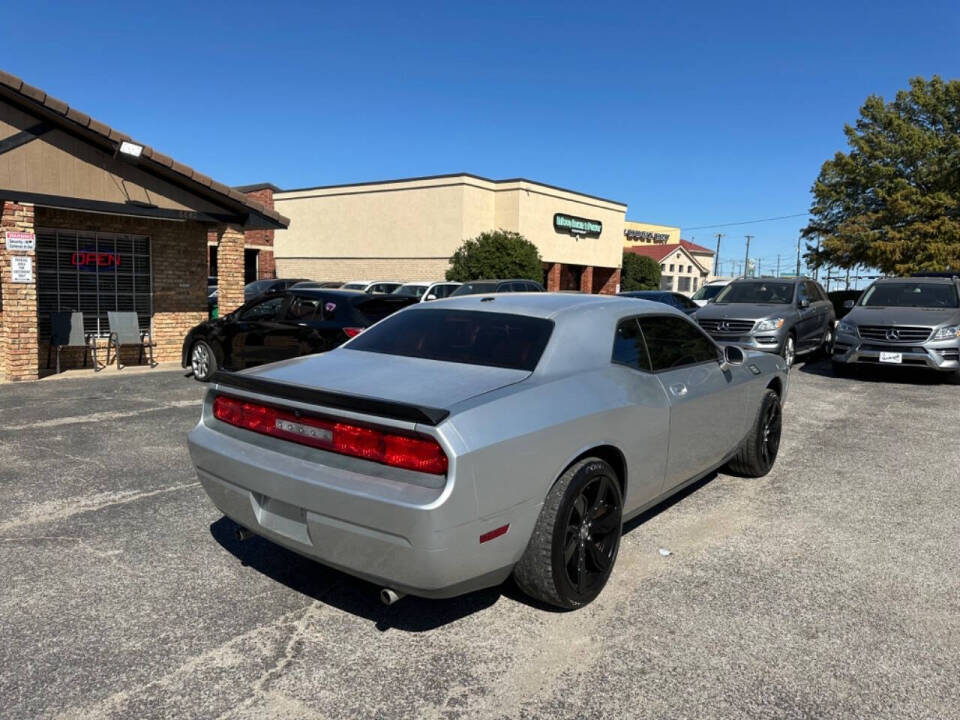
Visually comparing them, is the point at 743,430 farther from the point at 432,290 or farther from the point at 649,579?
the point at 432,290

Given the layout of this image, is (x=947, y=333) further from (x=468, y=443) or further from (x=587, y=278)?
(x=587, y=278)

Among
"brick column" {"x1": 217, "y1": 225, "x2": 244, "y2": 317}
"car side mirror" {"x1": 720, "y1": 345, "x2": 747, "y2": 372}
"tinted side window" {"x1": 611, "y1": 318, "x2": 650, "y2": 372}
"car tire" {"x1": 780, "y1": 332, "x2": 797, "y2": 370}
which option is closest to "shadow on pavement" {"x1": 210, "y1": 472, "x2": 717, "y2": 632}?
"tinted side window" {"x1": 611, "y1": 318, "x2": 650, "y2": 372}

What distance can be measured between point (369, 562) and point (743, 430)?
3.45m

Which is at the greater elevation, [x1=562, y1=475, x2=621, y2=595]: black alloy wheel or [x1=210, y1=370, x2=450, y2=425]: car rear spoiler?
[x1=210, y1=370, x2=450, y2=425]: car rear spoiler

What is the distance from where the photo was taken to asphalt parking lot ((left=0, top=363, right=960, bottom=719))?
272 centimetres

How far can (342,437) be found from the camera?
9.91 ft

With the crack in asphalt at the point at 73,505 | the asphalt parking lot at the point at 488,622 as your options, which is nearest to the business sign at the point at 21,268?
the asphalt parking lot at the point at 488,622

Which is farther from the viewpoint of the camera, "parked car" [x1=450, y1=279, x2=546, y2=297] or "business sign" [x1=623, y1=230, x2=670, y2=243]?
"business sign" [x1=623, y1=230, x2=670, y2=243]

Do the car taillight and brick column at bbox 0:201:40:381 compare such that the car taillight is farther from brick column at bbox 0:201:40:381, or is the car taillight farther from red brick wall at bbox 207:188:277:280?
A: red brick wall at bbox 207:188:277:280

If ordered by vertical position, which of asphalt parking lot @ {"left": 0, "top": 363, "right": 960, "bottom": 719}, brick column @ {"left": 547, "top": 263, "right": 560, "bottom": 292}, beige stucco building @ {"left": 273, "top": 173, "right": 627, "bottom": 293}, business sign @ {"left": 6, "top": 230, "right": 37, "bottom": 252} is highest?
beige stucco building @ {"left": 273, "top": 173, "right": 627, "bottom": 293}

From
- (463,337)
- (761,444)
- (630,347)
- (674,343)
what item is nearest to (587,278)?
(761,444)

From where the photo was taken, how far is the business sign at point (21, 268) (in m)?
10.3

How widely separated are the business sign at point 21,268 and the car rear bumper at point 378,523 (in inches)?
356

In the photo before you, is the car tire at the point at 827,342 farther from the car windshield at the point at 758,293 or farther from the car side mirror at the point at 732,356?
the car side mirror at the point at 732,356
